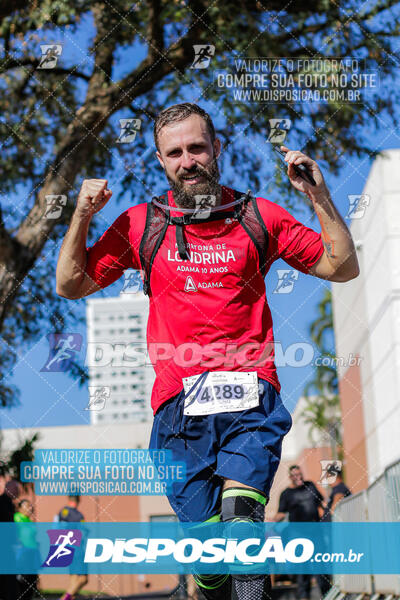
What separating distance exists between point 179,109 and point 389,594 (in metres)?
3.96

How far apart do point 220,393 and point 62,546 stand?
1.69 meters

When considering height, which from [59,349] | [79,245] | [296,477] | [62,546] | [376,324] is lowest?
[62,546]

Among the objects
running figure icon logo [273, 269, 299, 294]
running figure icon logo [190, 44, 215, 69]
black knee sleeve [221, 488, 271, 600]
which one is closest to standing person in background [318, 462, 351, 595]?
running figure icon logo [273, 269, 299, 294]

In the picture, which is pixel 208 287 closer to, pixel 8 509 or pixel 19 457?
pixel 8 509

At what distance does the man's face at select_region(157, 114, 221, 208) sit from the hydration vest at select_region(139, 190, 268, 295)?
82 mm

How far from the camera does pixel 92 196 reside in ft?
9.25

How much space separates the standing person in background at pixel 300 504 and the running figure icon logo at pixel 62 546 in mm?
3082

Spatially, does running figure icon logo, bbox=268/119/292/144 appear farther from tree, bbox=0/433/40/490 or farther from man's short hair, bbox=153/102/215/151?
tree, bbox=0/433/40/490

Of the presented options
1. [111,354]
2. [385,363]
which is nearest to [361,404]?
[385,363]

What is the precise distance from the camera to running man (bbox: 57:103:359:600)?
2773mm

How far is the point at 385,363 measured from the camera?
1167 cm

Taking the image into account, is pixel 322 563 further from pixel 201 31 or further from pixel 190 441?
pixel 201 31

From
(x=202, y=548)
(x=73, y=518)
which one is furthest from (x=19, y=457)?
(x=202, y=548)

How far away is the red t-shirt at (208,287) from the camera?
2867 mm
